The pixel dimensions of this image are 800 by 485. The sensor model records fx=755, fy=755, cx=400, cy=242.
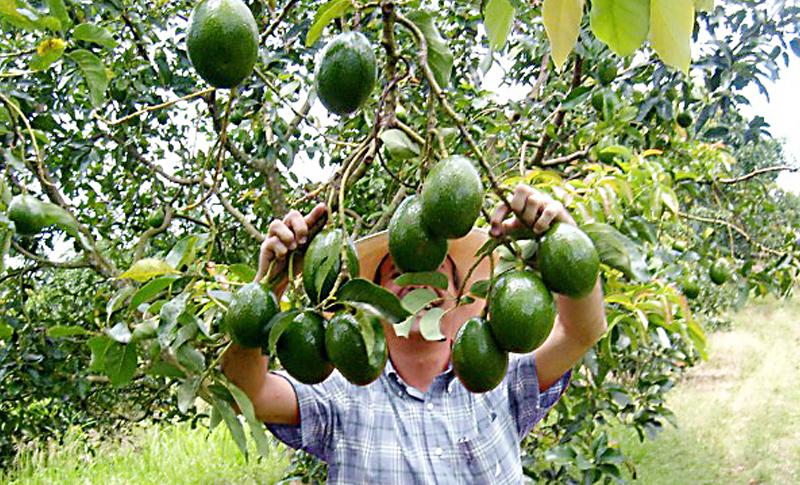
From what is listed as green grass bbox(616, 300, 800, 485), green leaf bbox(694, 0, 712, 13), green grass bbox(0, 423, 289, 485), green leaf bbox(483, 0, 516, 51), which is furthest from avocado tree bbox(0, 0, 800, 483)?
green grass bbox(616, 300, 800, 485)

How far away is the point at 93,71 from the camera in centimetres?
143

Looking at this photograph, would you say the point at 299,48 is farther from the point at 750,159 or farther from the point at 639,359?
the point at 750,159

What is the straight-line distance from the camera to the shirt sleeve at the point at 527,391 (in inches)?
68.8

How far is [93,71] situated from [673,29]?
1174 mm

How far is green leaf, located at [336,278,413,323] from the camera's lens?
0.77 metres

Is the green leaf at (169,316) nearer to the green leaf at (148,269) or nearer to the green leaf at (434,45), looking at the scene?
the green leaf at (148,269)

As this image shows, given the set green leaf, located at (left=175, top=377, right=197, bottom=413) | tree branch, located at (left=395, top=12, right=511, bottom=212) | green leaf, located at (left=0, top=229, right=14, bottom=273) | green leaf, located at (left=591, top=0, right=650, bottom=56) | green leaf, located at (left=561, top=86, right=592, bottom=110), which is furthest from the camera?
green leaf, located at (left=561, top=86, right=592, bottom=110)

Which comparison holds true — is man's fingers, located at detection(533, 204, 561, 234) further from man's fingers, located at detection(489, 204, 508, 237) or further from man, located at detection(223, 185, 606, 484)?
man, located at detection(223, 185, 606, 484)

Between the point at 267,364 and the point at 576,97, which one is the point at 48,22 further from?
the point at 576,97

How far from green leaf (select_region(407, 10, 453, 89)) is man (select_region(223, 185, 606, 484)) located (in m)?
0.65

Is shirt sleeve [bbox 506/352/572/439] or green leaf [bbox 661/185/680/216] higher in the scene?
green leaf [bbox 661/185/680/216]

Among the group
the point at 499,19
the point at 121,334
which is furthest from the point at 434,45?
the point at 121,334

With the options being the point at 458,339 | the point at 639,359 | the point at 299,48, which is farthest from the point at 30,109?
the point at 639,359

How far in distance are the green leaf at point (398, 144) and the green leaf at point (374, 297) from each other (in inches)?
5.5
